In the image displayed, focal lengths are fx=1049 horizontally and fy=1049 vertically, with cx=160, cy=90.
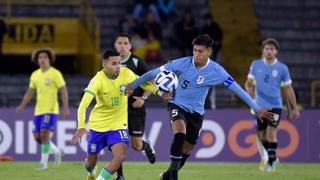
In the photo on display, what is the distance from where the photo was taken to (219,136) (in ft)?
77.8

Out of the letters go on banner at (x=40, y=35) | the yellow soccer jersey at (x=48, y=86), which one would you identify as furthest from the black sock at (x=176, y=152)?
the letters go on banner at (x=40, y=35)

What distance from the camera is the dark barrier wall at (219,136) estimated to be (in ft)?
77.1

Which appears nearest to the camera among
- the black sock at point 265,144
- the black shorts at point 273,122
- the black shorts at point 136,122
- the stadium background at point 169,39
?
the black shorts at point 136,122

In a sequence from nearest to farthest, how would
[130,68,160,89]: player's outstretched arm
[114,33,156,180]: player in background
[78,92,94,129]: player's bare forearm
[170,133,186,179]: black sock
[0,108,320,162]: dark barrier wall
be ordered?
[78,92,94,129]: player's bare forearm → [170,133,186,179]: black sock → [130,68,160,89]: player's outstretched arm → [114,33,156,180]: player in background → [0,108,320,162]: dark barrier wall

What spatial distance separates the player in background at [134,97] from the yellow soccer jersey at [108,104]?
5.77 ft

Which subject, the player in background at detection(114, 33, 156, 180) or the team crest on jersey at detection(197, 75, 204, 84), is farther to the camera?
the player in background at detection(114, 33, 156, 180)

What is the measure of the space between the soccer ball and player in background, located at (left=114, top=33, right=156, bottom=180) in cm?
186

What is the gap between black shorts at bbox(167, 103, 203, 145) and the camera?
590 inches

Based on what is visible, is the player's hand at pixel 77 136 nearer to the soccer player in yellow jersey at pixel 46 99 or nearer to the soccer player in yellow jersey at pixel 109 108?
the soccer player in yellow jersey at pixel 109 108

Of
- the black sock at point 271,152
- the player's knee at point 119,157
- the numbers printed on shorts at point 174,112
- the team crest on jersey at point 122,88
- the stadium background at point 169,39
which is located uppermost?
the stadium background at point 169,39

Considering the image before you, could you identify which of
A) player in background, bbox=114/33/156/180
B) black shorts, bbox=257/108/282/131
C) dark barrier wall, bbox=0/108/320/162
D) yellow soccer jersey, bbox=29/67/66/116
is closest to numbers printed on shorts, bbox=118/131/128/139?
player in background, bbox=114/33/156/180

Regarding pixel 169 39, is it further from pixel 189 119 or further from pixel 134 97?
pixel 189 119

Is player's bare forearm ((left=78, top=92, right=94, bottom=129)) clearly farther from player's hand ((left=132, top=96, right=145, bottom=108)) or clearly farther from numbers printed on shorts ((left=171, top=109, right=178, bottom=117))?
player's hand ((left=132, top=96, right=145, bottom=108))

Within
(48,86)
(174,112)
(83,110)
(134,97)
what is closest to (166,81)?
(174,112)
